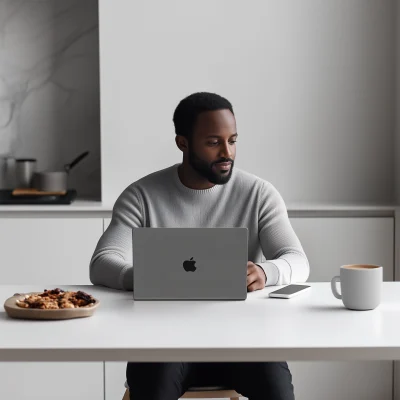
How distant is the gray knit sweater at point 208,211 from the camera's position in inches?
92.7

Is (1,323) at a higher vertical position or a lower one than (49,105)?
lower

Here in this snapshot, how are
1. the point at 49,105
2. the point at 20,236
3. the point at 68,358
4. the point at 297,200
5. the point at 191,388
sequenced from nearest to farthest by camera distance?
the point at 68,358, the point at 191,388, the point at 20,236, the point at 297,200, the point at 49,105

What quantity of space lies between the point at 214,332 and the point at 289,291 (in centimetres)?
42

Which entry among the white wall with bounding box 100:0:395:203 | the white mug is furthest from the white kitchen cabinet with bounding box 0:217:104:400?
the white mug

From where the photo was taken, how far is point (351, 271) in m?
1.82

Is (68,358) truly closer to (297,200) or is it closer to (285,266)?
(285,266)

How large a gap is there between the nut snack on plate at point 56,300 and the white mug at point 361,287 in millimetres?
574

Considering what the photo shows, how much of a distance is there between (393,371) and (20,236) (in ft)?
5.35

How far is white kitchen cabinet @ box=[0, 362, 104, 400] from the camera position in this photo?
329 centimetres

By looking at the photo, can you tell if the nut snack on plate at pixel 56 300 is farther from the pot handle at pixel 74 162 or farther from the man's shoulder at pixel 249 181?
the pot handle at pixel 74 162

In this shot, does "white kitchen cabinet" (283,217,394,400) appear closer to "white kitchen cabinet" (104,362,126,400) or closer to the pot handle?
"white kitchen cabinet" (104,362,126,400)

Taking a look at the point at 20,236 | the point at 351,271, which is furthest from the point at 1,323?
the point at 20,236

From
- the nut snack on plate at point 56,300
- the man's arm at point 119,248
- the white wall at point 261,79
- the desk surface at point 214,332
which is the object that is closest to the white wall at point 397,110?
the white wall at point 261,79

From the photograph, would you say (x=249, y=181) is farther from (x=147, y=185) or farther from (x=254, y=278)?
(x=254, y=278)
